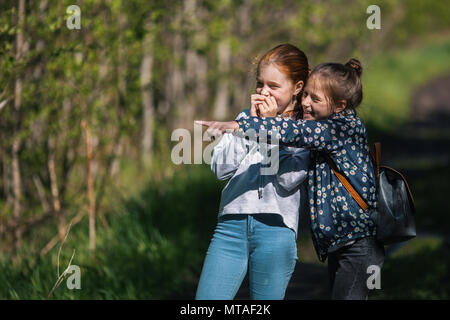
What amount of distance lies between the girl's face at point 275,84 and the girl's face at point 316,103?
7 cm

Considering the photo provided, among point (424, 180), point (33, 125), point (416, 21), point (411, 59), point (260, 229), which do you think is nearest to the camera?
point (260, 229)

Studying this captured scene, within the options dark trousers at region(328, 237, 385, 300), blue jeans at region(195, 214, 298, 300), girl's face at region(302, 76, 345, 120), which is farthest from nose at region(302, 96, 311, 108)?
dark trousers at region(328, 237, 385, 300)

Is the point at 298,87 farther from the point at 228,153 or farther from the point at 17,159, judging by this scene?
the point at 17,159

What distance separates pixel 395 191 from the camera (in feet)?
9.07

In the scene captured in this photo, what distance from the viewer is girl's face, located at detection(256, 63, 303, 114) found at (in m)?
2.74

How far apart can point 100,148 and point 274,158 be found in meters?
3.68

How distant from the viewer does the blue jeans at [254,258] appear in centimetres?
266

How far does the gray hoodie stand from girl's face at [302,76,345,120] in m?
0.17

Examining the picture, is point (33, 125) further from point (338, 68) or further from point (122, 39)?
point (338, 68)

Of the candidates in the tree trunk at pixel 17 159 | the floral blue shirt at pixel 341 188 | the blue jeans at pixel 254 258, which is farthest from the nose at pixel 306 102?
the tree trunk at pixel 17 159

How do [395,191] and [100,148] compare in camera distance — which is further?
[100,148]

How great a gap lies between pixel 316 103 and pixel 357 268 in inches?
28.2

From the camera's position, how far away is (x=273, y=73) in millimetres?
2736
